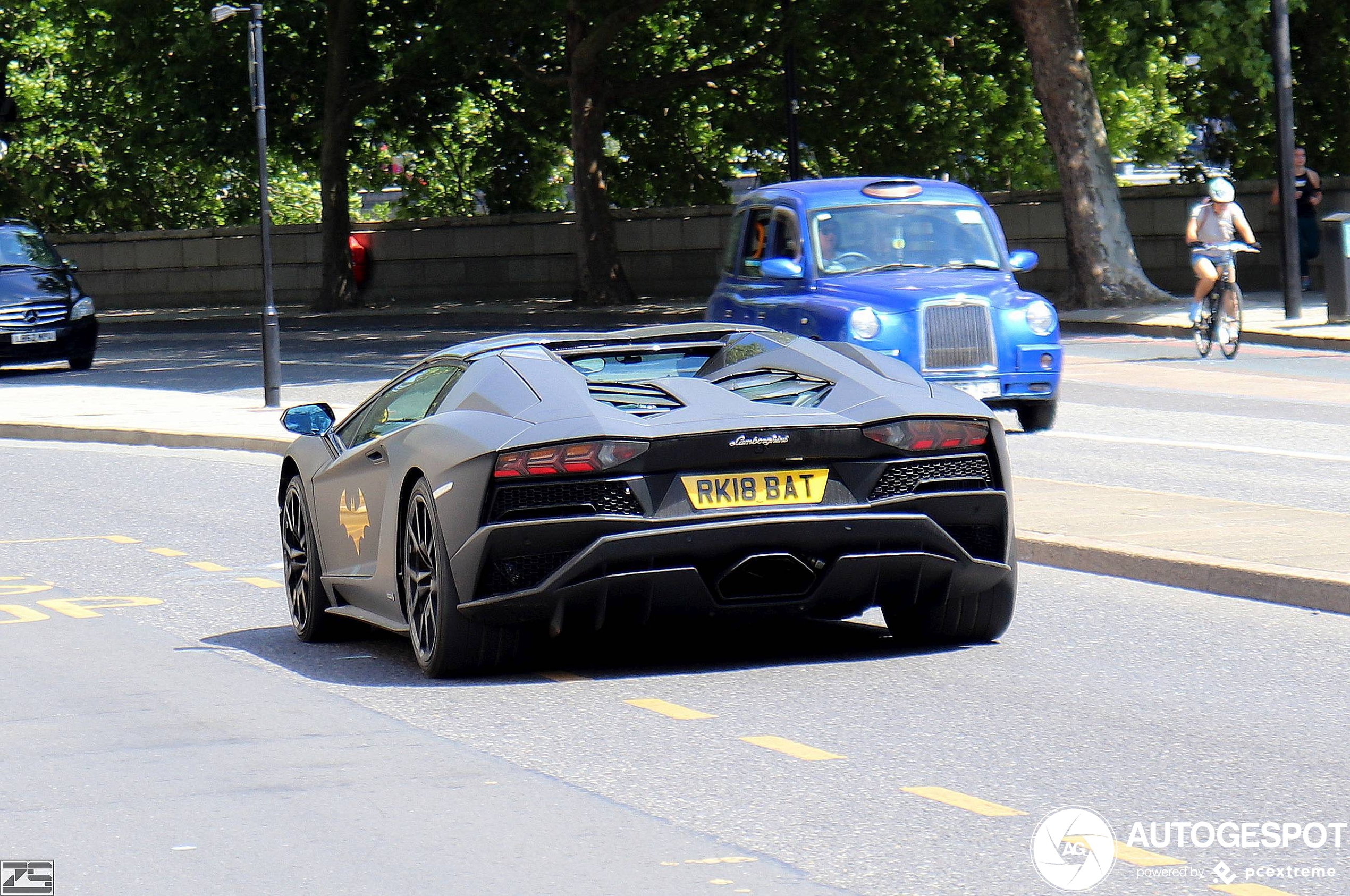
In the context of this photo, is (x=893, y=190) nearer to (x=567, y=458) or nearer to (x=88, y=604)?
(x=88, y=604)

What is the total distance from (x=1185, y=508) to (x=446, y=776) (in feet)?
18.6

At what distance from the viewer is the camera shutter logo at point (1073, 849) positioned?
4.88 metres

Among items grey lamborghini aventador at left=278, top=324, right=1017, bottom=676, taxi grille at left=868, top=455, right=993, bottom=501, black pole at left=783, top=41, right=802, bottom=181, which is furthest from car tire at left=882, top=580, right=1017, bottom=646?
black pole at left=783, top=41, right=802, bottom=181

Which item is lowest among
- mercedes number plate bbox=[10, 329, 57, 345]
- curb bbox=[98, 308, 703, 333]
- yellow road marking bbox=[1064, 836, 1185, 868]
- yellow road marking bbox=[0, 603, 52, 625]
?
A: yellow road marking bbox=[0, 603, 52, 625]

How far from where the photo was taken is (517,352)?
8.04 m

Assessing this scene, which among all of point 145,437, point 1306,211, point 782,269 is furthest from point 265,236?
point 1306,211

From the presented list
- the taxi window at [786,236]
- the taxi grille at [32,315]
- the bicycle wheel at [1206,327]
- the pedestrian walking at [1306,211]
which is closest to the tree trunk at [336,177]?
the taxi grille at [32,315]

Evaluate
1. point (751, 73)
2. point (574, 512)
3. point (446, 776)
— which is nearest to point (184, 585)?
point (574, 512)

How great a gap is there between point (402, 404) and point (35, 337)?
67.5 ft

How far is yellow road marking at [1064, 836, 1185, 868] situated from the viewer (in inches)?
197

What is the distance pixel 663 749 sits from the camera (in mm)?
6445

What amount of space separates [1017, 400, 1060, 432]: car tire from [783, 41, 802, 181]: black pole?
14220 mm

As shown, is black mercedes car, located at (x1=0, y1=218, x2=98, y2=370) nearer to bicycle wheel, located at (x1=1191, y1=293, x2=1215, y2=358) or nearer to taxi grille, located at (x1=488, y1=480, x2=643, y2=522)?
bicycle wheel, located at (x1=1191, y1=293, x2=1215, y2=358)

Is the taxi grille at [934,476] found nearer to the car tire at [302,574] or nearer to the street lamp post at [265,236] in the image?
the car tire at [302,574]
